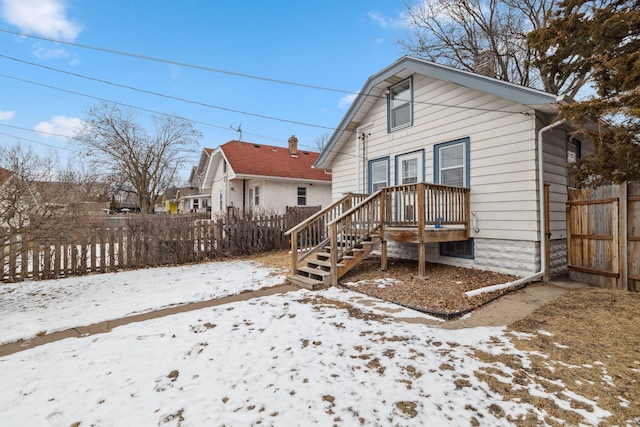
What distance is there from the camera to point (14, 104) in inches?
467

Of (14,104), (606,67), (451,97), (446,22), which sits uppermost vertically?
(446,22)

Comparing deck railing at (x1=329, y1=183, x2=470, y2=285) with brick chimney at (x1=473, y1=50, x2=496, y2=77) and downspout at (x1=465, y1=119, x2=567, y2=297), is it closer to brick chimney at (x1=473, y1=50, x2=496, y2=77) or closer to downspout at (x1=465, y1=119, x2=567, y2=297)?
downspout at (x1=465, y1=119, x2=567, y2=297)

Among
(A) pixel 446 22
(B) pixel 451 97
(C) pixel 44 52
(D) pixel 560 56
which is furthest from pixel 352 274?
(A) pixel 446 22

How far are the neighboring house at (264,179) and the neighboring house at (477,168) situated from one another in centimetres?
788

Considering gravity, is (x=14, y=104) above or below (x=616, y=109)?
above

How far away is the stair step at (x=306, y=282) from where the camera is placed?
6.21 metres

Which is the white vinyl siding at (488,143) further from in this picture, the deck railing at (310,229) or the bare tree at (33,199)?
the bare tree at (33,199)

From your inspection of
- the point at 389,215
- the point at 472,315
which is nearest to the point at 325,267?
the point at 389,215

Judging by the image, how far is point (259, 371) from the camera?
9.84ft

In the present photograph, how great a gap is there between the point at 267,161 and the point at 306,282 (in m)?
12.9

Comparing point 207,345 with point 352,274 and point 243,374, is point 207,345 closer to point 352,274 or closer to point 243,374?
point 243,374

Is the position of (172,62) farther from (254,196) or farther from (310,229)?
(254,196)

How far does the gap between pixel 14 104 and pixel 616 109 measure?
18.1 meters

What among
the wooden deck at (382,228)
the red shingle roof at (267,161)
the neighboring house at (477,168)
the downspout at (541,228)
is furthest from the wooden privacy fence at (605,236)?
the red shingle roof at (267,161)
